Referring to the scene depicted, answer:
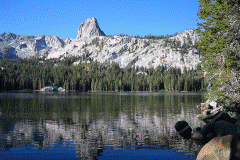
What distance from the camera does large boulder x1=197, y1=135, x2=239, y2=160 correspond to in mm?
12453

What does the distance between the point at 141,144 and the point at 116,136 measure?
156 inches

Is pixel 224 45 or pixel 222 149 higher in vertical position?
pixel 224 45

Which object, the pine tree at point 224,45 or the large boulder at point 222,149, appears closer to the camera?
the large boulder at point 222,149

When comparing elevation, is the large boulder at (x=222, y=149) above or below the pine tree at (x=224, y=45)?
below

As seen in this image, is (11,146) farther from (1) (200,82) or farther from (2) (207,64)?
(1) (200,82)

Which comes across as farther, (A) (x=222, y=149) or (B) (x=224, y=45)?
(B) (x=224, y=45)

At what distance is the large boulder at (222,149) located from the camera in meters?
12.5

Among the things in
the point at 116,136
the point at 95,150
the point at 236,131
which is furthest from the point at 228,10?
the point at 95,150

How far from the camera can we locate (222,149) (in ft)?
42.0

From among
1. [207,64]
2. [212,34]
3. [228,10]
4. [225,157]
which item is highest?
[228,10]

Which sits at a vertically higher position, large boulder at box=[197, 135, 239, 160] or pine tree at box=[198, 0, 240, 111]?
pine tree at box=[198, 0, 240, 111]

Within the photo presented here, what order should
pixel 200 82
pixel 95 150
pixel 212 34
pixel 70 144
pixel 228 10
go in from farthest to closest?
pixel 200 82, pixel 212 34, pixel 228 10, pixel 70 144, pixel 95 150

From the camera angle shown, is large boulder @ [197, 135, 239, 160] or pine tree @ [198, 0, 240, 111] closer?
large boulder @ [197, 135, 239, 160]

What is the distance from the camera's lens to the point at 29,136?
22.8 metres
